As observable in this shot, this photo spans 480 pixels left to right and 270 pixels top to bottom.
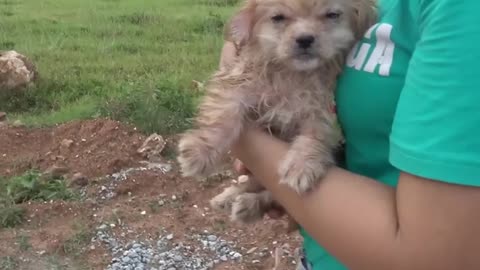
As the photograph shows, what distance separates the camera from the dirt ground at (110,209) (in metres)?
4.61

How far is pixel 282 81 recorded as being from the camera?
259 cm

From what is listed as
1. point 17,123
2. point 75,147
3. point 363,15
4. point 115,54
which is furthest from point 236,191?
point 115,54

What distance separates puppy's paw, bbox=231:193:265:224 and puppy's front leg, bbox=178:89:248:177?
0.82 ft

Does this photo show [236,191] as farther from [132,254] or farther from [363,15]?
[132,254]

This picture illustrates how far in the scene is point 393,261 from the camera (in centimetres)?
176

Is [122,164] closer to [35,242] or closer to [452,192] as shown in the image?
[35,242]

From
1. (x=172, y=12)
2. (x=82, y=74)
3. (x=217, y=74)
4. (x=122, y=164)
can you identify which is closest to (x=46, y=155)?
(x=122, y=164)

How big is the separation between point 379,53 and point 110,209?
325cm

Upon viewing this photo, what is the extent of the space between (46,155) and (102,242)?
1.20 meters

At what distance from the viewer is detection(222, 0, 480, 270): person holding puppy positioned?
1604 mm

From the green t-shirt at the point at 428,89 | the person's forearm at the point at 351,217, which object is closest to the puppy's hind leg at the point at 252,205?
the person's forearm at the point at 351,217

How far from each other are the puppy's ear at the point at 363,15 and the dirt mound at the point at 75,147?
328 centimetres

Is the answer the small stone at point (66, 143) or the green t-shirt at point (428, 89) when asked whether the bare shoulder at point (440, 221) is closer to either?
the green t-shirt at point (428, 89)

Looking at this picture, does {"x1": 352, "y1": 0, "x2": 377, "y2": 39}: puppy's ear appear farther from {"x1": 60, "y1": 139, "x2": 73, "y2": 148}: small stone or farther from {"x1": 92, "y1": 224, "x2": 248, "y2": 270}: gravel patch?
{"x1": 60, "y1": 139, "x2": 73, "y2": 148}: small stone
